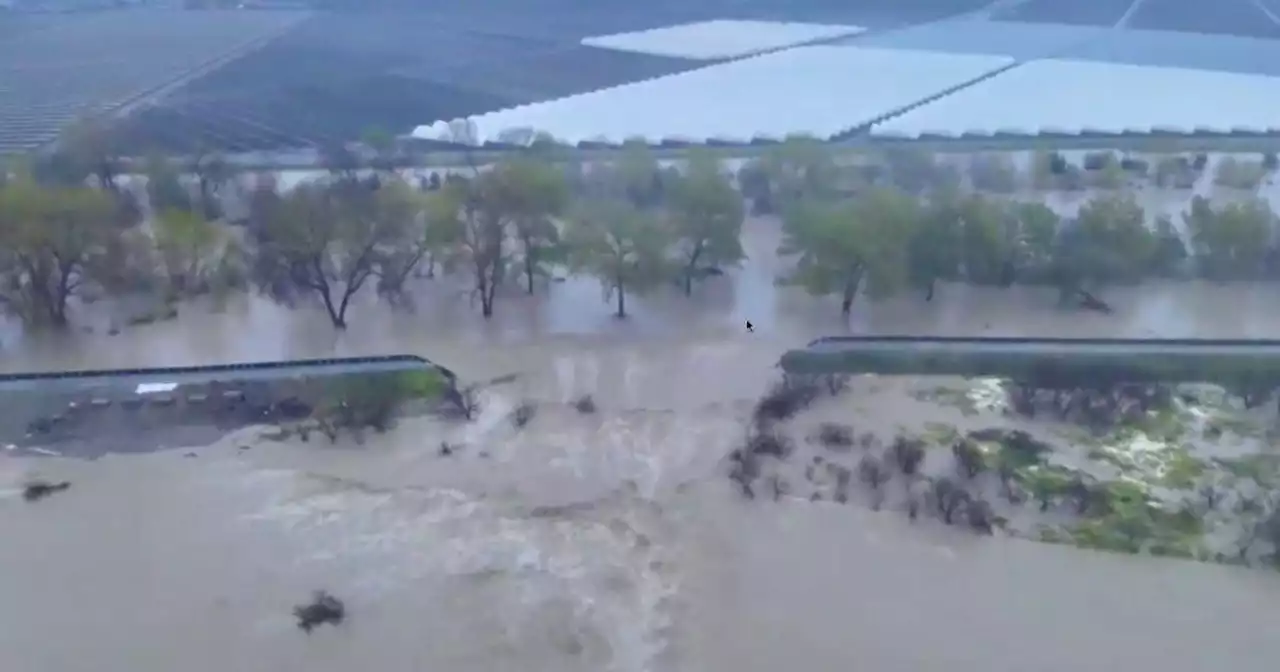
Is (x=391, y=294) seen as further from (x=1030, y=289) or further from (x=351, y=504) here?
(x=1030, y=289)

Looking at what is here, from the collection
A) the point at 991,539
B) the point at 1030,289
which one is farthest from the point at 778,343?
the point at 991,539

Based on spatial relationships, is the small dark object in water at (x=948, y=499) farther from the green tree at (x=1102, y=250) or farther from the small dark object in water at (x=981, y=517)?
the green tree at (x=1102, y=250)

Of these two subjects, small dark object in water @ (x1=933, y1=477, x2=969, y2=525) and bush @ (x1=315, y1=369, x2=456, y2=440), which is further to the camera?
bush @ (x1=315, y1=369, x2=456, y2=440)

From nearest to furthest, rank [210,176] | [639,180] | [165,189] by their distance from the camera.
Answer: [639,180] → [165,189] → [210,176]

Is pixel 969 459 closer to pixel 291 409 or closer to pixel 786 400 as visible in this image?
pixel 786 400

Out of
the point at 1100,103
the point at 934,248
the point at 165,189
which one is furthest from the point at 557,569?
the point at 1100,103

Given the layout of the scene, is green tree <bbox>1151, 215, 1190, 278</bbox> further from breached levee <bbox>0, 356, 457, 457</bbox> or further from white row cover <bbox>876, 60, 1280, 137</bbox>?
breached levee <bbox>0, 356, 457, 457</bbox>

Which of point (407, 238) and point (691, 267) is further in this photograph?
point (691, 267)

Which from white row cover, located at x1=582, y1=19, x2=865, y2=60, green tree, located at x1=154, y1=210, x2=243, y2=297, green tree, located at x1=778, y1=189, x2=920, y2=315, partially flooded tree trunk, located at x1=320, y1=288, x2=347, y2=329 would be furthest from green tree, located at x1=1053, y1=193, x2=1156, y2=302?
white row cover, located at x1=582, y1=19, x2=865, y2=60
